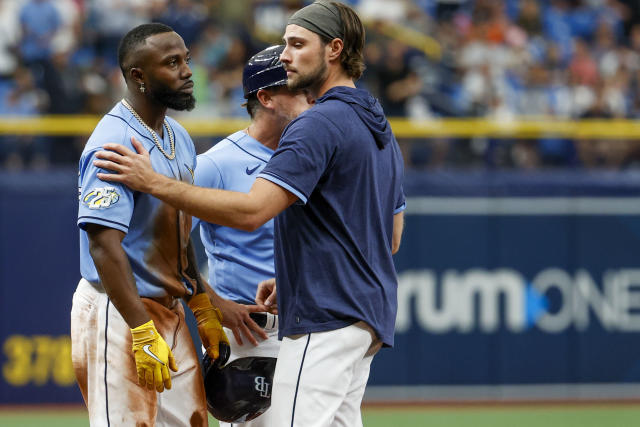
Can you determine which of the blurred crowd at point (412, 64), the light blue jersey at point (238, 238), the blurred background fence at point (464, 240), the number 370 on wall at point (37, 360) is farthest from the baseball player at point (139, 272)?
the blurred crowd at point (412, 64)

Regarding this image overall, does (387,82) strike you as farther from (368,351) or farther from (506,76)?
(368,351)

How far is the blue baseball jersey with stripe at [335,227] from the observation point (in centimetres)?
378

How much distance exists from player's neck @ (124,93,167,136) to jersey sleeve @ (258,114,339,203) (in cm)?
60

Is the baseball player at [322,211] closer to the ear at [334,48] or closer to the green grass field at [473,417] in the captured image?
the ear at [334,48]

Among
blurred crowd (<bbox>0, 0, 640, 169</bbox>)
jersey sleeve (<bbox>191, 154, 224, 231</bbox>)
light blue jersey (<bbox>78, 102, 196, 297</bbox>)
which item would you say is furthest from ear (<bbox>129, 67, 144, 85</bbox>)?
blurred crowd (<bbox>0, 0, 640, 169</bbox>)

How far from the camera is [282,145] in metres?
3.74

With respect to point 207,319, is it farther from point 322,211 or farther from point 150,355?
point 322,211

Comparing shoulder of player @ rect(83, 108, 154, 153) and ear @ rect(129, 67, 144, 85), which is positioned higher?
ear @ rect(129, 67, 144, 85)

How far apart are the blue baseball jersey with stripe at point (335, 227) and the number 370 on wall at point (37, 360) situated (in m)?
5.37

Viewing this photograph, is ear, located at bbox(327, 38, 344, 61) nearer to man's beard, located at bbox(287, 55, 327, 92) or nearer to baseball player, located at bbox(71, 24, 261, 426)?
man's beard, located at bbox(287, 55, 327, 92)

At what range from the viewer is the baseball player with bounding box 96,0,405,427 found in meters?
3.67

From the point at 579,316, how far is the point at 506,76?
3.43m

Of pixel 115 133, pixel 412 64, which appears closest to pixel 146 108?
pixel 115 133

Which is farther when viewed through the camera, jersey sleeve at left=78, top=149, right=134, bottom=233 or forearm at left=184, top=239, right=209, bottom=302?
forearm at left=184, top=239, right=209, bottom=302
